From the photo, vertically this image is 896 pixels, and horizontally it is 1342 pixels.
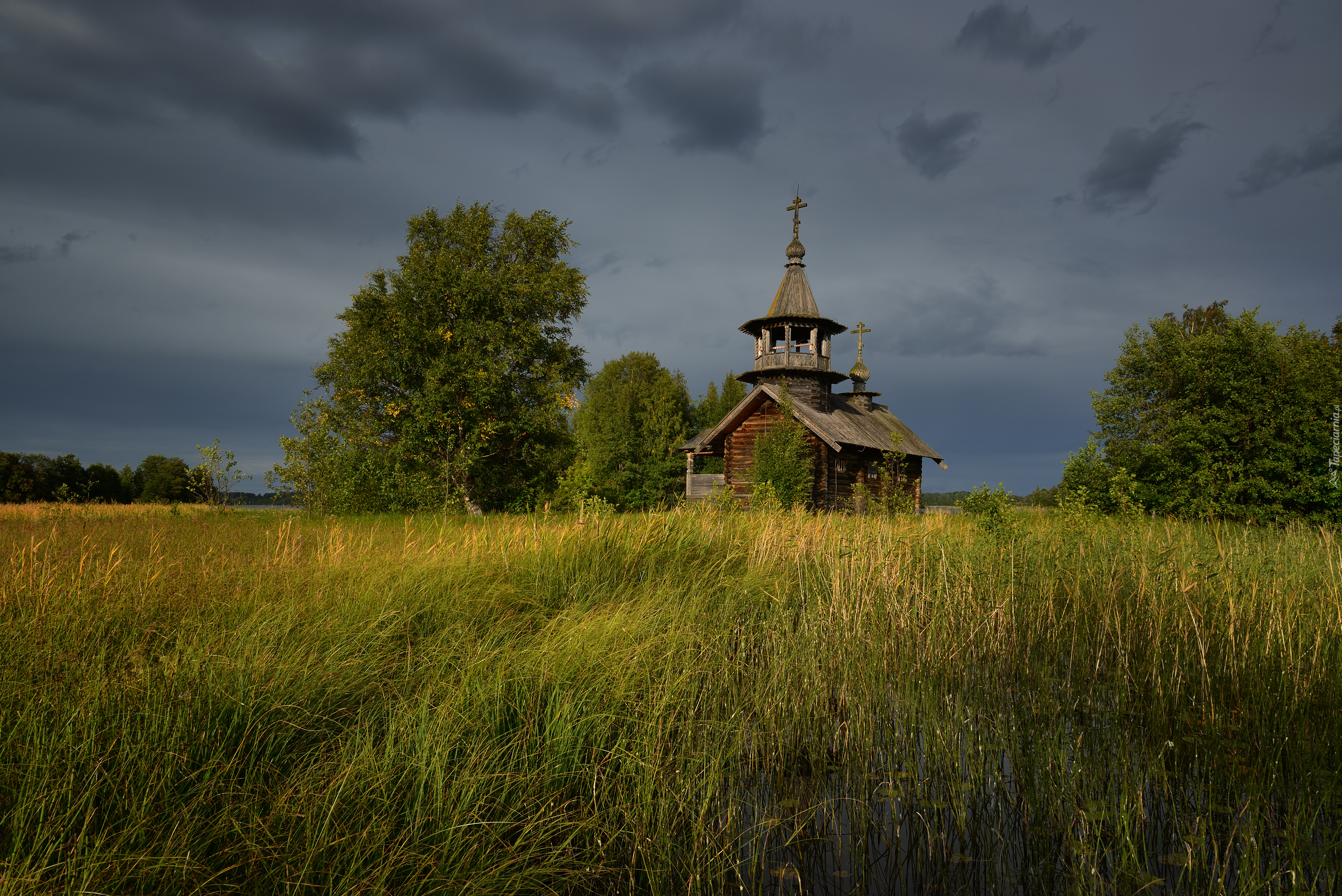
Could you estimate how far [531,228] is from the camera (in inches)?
939

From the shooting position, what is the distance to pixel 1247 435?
1516 cm

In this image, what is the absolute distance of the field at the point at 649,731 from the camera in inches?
89.8

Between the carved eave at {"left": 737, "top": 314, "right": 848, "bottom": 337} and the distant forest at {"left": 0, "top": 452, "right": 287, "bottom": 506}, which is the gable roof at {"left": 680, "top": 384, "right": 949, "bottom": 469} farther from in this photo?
the distant forest at {"left": 0, "top": 452, "right": 287, "bottom": 506}

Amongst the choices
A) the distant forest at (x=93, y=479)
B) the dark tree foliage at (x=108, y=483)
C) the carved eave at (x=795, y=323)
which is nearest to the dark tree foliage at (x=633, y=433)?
the carved eave at (x=795, y=323)

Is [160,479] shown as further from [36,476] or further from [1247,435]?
[1247,435]

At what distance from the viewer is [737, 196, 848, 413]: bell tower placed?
88.3ft

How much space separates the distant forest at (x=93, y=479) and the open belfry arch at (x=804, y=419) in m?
25.5

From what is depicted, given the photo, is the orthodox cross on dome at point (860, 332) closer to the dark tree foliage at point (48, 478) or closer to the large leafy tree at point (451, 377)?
the large leafy tree at point (451, 377)

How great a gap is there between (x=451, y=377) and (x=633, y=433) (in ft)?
72.1

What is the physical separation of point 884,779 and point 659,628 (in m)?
1.86

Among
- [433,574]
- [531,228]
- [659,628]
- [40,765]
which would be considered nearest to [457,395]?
[531,228]

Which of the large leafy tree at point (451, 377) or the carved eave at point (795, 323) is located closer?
the large leafy tree at point (451, 377)

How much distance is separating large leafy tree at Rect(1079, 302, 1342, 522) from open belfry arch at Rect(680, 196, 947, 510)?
774cm

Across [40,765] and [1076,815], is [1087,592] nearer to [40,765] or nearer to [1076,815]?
[1076,815]
